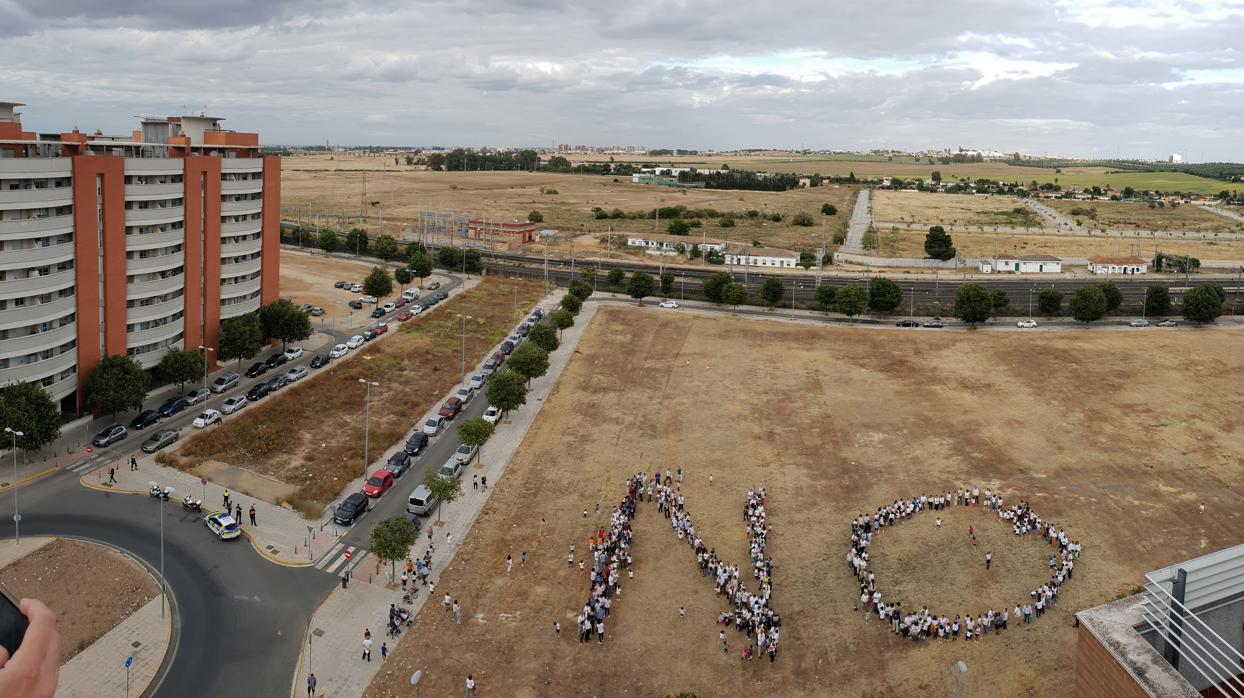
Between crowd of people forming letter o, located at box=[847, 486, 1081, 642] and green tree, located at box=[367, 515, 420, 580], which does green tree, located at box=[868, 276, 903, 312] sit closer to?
crowd of people forming letter o, located at box=[847, 486, 1081, 642]

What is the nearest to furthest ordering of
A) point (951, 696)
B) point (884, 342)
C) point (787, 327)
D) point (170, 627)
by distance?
point (951, 696), point (170, 627), point (884, 342), point (787, 327)

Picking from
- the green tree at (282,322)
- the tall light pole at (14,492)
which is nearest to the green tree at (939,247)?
the green tree at (282,322)

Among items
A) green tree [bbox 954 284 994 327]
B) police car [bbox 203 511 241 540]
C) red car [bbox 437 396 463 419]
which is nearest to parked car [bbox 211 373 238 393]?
red car [bbox 437 396 463 419]

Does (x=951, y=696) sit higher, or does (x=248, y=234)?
(x=248, y=234)

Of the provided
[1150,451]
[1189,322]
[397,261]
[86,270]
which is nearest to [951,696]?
[1150,451]

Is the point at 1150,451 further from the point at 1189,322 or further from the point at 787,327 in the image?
the point at 1189,322

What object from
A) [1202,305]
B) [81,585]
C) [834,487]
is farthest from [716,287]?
[81,585]
